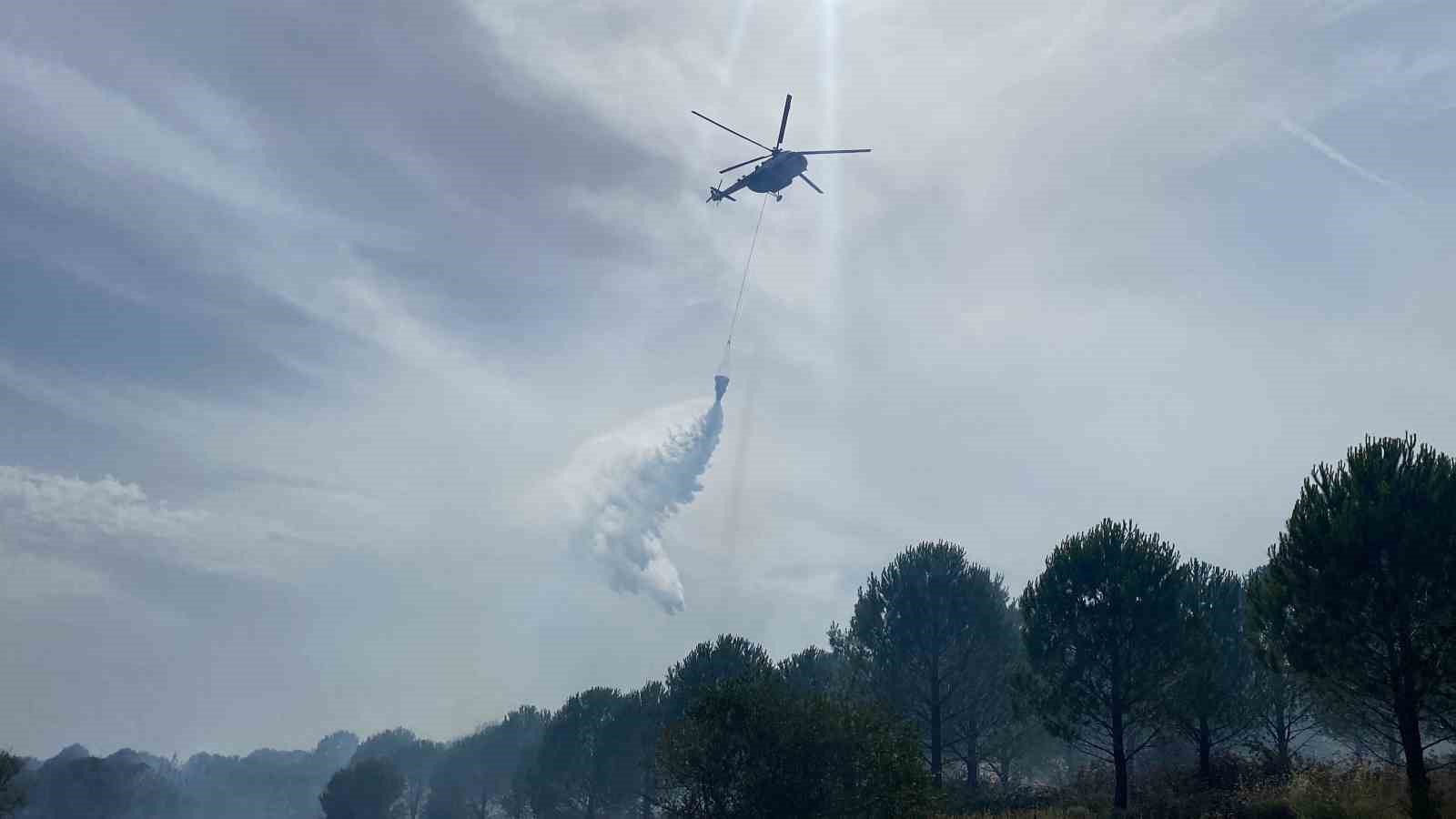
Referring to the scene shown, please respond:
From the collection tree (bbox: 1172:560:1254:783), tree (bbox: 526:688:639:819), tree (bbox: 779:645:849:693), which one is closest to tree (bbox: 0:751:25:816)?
tree (bbox: 526:688:639:819)

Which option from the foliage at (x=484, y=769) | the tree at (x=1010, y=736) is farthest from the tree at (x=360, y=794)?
the tree at (x=1010, y=736)

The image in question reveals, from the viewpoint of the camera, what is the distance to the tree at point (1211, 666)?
4372cm

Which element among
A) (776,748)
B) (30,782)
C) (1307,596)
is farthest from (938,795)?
(30,782)

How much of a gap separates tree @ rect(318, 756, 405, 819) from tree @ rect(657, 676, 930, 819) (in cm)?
9308

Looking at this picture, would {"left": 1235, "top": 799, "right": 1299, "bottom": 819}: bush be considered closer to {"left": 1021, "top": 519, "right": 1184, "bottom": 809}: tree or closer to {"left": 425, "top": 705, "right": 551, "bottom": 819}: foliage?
{"left": 1021, "top": 519, "right": 1184, "bottom": 809}: tree

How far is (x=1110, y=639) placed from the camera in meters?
43.7

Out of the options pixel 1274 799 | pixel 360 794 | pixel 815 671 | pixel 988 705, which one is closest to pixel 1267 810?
pixel 1274 799

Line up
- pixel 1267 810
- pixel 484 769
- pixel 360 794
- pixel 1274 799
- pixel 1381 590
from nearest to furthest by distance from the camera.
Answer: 1. pixel 1381 590
2. pixel 1267 810
3. pixel 1274 799
4. pixel 360 794
5. pixel 484 769

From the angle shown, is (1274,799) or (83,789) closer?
(1274,799)

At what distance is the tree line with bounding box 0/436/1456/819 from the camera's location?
106 feet

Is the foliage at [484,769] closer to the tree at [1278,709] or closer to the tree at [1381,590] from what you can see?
the tree at [1278,709]

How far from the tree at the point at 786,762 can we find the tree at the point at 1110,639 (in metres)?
7.99

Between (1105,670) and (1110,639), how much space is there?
1.46 meters

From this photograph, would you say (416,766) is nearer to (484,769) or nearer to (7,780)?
(484,769)
